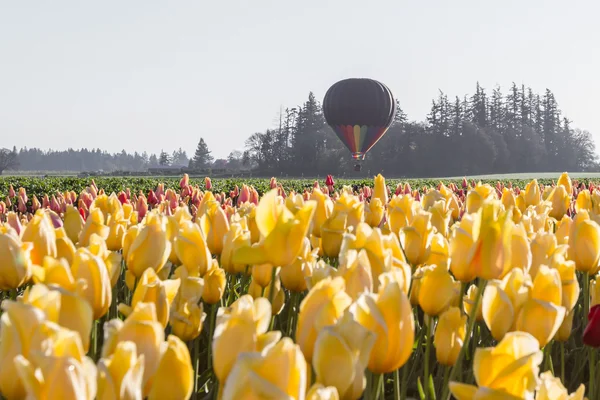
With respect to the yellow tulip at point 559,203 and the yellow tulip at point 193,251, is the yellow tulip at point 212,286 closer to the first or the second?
the yellow tulip at point 193,251

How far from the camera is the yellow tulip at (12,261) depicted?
1.73 meters

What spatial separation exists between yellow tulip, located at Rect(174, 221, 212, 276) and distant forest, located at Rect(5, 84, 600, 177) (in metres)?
84.1

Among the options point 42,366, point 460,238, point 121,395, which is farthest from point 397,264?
point 42,366

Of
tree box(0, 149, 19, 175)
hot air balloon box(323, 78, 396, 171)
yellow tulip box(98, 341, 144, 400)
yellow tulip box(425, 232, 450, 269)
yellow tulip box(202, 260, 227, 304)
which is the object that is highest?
hot air balloon box(323, 78, 396, 171)

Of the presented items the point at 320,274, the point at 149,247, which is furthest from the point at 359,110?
the point at 320,274

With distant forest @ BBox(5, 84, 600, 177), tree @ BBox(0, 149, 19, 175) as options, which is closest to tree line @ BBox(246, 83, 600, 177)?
distant forest @ BBox(5, 84, 600, 177)

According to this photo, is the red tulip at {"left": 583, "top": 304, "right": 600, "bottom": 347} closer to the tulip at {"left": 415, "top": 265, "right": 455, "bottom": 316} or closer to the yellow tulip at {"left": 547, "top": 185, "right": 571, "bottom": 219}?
the tulip at {"left": 415, "top": 265, "right": 455, "bottom": 316}

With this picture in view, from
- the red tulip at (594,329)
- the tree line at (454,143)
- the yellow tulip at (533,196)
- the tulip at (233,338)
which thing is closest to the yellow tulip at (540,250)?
the red tulip at (594,329)

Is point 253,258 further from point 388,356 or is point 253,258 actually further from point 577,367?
point 577,367

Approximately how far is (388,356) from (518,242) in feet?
2.45

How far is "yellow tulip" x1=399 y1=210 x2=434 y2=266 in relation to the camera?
2268mm

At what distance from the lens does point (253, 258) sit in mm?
1632

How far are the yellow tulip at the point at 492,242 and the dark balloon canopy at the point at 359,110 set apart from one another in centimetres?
4193

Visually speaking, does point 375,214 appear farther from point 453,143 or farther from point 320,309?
point 453,143
